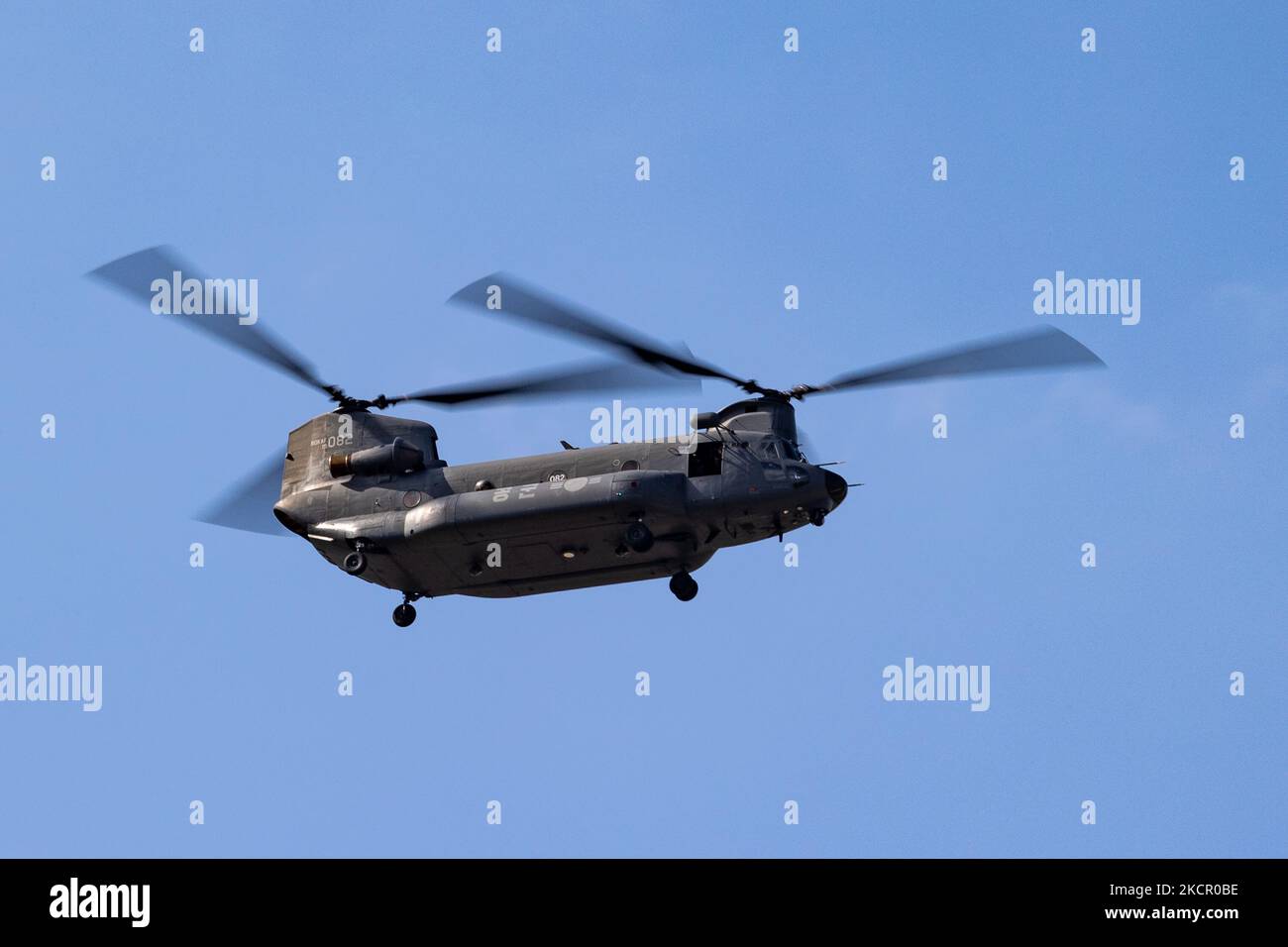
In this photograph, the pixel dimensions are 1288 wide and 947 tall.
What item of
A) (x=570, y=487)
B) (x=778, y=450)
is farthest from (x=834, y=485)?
(x=570, y=487)

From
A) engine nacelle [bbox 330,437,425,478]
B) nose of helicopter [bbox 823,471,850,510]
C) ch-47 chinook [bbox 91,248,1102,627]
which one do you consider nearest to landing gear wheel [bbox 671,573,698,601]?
ch-47 chinook [bbox 91,248,1102,627]

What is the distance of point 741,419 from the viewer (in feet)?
140

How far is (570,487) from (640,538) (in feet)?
5.73

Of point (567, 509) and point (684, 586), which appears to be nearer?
point (567, 509)

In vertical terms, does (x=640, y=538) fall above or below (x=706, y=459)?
below

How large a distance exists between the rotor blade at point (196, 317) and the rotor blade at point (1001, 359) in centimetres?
1213

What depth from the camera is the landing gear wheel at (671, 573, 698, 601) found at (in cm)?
4212

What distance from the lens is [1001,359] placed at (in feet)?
Answer: 132

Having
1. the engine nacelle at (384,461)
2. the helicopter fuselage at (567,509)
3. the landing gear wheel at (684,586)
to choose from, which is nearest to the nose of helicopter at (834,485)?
the helicopter fuselage at (567,509)

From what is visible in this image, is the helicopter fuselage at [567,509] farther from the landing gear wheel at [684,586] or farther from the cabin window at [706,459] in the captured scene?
the landing gear wheel at [684,586]

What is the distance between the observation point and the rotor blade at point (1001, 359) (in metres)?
39.7

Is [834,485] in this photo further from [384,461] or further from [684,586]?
[384,461]
